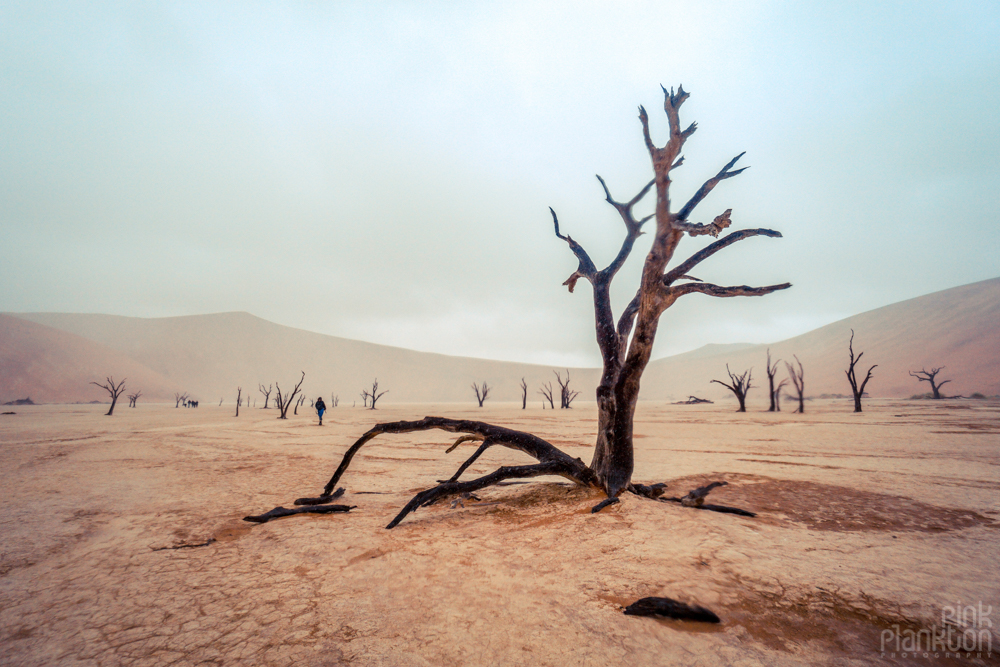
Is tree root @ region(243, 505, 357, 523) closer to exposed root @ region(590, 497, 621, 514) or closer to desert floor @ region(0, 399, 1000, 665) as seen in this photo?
desert floor @ region(0, 399, 1000, 665)

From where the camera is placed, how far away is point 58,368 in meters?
58.3

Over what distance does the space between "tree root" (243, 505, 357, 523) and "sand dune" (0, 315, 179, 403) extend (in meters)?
72.4

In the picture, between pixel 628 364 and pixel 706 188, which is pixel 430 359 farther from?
pixel 706 188

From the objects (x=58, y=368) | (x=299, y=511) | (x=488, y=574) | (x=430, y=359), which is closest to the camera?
(x=488, y=574)

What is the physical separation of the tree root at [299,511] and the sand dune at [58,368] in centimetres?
7245

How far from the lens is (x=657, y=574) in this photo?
2721 millimetres

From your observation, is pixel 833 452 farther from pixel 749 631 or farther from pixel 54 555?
pixel 54 555

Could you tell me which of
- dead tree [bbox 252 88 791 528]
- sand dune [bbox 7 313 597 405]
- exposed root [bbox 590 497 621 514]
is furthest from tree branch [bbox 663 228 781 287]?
sand dune [bbox 7 313 597 405]

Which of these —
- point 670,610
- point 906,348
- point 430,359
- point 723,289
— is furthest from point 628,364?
point 430,359

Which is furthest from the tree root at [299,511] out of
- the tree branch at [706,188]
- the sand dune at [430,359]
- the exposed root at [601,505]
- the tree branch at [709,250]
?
the sand dune at [430,359]

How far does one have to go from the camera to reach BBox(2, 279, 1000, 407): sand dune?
53.8 m

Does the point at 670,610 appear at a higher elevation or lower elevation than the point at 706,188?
lower

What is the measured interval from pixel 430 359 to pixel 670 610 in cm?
11385

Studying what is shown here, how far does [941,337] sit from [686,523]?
8459 cm
